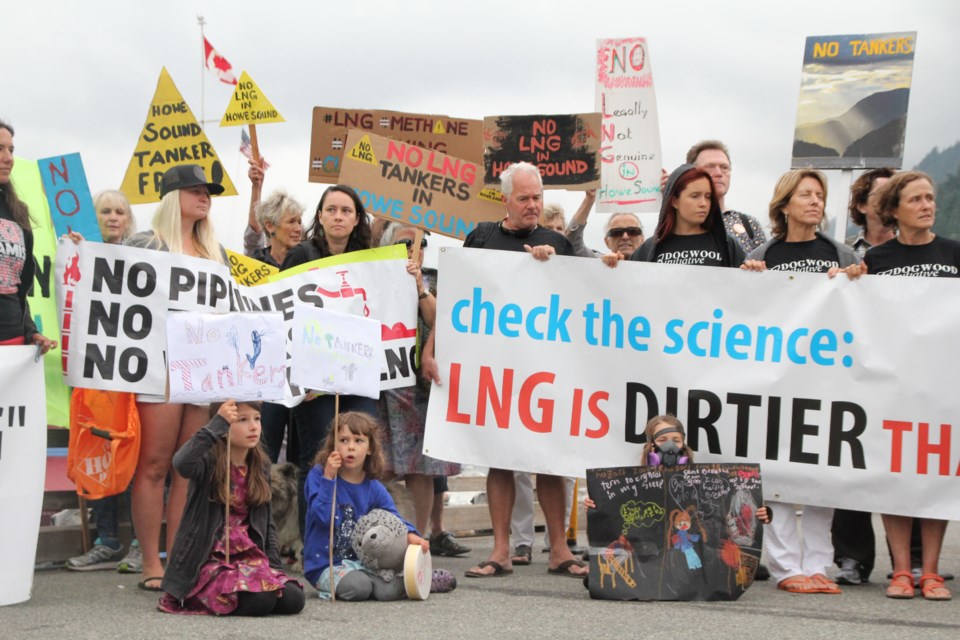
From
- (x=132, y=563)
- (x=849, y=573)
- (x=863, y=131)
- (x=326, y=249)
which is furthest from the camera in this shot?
(x=863, y=131)

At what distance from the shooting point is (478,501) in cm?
982

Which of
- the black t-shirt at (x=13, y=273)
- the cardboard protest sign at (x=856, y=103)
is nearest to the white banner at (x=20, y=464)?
the black t-shirt at (x=13, y=273)

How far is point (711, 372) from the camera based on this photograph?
22.2ft

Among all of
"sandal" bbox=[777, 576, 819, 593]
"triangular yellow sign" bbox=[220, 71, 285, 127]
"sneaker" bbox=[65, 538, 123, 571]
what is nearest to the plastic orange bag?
"sneaker" bbox=[65, 538, 123, 571]

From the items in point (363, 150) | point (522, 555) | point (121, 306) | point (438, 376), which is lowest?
point (522, 555)

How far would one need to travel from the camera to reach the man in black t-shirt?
685 cm

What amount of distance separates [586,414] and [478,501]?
3143mm

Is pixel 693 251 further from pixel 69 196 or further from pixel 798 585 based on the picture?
pixel 69 196

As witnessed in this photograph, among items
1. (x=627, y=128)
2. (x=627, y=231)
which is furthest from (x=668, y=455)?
(x=627, y=128)

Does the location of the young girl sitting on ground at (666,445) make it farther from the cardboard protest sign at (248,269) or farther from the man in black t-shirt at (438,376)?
the cardboard protest sign at (248,269)

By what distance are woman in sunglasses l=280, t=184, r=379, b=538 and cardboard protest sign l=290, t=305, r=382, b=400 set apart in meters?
0.87

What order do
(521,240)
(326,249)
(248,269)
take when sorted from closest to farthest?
1. (521,240)
2. (326,249)
3. (248,269)

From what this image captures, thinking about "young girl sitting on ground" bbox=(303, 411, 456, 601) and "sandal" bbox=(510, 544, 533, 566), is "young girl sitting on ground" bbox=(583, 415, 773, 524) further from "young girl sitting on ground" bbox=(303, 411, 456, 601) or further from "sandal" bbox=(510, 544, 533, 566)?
"sandal" bbox=(510, 544, 533, 566)

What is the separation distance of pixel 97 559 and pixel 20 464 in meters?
1.57
